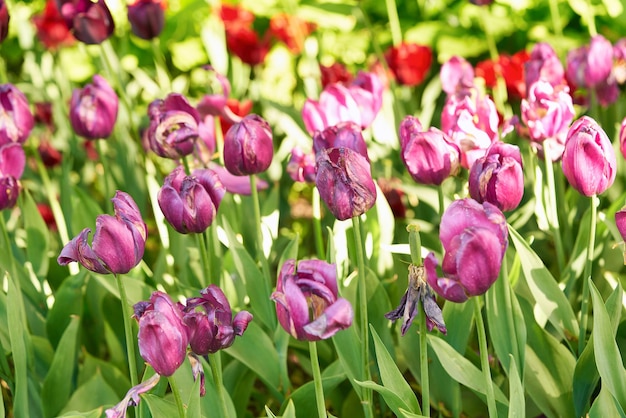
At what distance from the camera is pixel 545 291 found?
132 centimetres

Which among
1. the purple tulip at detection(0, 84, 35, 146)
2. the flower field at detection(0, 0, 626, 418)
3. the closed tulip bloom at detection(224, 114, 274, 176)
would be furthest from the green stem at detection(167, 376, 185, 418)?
the purple tulip at detection(0, 84, 35, 146)

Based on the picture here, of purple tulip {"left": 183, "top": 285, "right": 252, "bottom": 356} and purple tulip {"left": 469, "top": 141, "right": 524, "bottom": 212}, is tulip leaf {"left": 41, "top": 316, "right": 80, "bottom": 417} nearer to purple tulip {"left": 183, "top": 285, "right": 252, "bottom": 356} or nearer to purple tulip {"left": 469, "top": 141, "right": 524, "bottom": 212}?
purple tulip {"left": 183, "top": 285, "right": 252, "bottom": 356}

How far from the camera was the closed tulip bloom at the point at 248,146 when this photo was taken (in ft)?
4.25

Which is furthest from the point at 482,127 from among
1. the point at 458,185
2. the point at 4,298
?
the point at 4,298

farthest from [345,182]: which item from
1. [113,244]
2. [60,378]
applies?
[60,378]

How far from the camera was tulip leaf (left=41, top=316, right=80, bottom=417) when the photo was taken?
1411 mm

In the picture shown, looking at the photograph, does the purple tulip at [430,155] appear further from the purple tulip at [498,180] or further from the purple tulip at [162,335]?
the purple tulip at [162,335]

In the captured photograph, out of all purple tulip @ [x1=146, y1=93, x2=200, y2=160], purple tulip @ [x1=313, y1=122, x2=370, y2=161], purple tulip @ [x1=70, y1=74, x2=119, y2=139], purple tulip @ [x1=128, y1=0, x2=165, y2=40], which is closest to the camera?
purple tulip @ [x1=313, y1=122, x2=370, y2=161]

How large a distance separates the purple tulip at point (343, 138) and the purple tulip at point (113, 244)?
0.32 meters

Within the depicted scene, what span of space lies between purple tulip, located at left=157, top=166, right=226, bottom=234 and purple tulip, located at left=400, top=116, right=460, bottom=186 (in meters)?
0.28

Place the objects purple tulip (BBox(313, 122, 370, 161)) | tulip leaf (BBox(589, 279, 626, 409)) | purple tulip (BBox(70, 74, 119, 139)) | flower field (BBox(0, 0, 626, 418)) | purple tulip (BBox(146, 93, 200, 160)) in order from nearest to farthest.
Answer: flower field (BBox(0, 0, 626, 418)), tulip leaf (BBox(589, 279, 626, 409)), purple tulip (BBox(313, 122, 370, 161)), purple tulip (BBox(146, 93, 200, 160)), purple tulip (BBox(70, 74, 119, 139))

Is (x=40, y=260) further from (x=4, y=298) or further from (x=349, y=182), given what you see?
(x=349, y=182)

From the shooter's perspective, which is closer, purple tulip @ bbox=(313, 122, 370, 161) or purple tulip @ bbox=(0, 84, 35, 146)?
purple tulip @ bbox=(313, 122, 370, 161)

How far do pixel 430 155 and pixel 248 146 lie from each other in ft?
0.88
